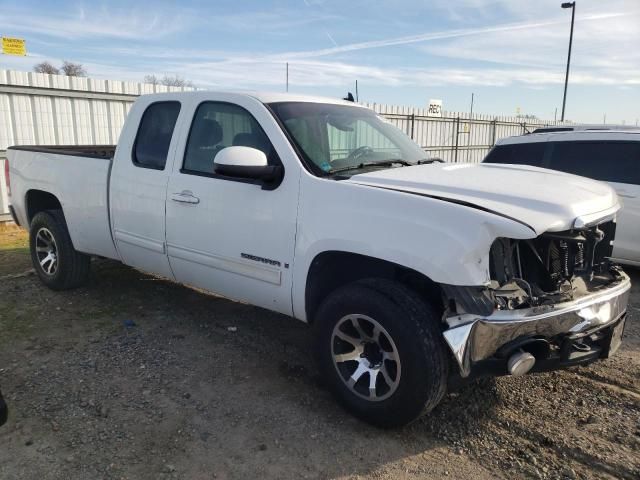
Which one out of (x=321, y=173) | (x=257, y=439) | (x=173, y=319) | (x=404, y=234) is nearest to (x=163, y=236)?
(x=173, y=319)

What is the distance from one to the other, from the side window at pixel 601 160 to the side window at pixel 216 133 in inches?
177

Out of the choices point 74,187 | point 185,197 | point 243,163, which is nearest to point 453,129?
point 74,187

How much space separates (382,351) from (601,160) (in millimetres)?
4804

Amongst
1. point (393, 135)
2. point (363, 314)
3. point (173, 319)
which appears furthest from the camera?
point (173, 319)

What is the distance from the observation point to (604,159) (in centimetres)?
637

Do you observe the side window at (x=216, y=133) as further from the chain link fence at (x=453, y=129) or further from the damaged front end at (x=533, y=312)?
the chain link fence at (x=453, y=129)

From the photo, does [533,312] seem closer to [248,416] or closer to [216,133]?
[248,416]

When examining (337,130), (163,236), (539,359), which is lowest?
(539,359)

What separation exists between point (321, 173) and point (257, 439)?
1.66m

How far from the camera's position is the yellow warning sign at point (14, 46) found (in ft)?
30.5

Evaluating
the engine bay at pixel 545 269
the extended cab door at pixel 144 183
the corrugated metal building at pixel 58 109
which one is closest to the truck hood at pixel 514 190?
the engine bay at pixel 545 269

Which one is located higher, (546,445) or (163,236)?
(163,236)

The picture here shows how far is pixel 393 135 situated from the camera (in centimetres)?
430

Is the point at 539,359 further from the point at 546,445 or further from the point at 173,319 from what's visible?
the point at 173,319
